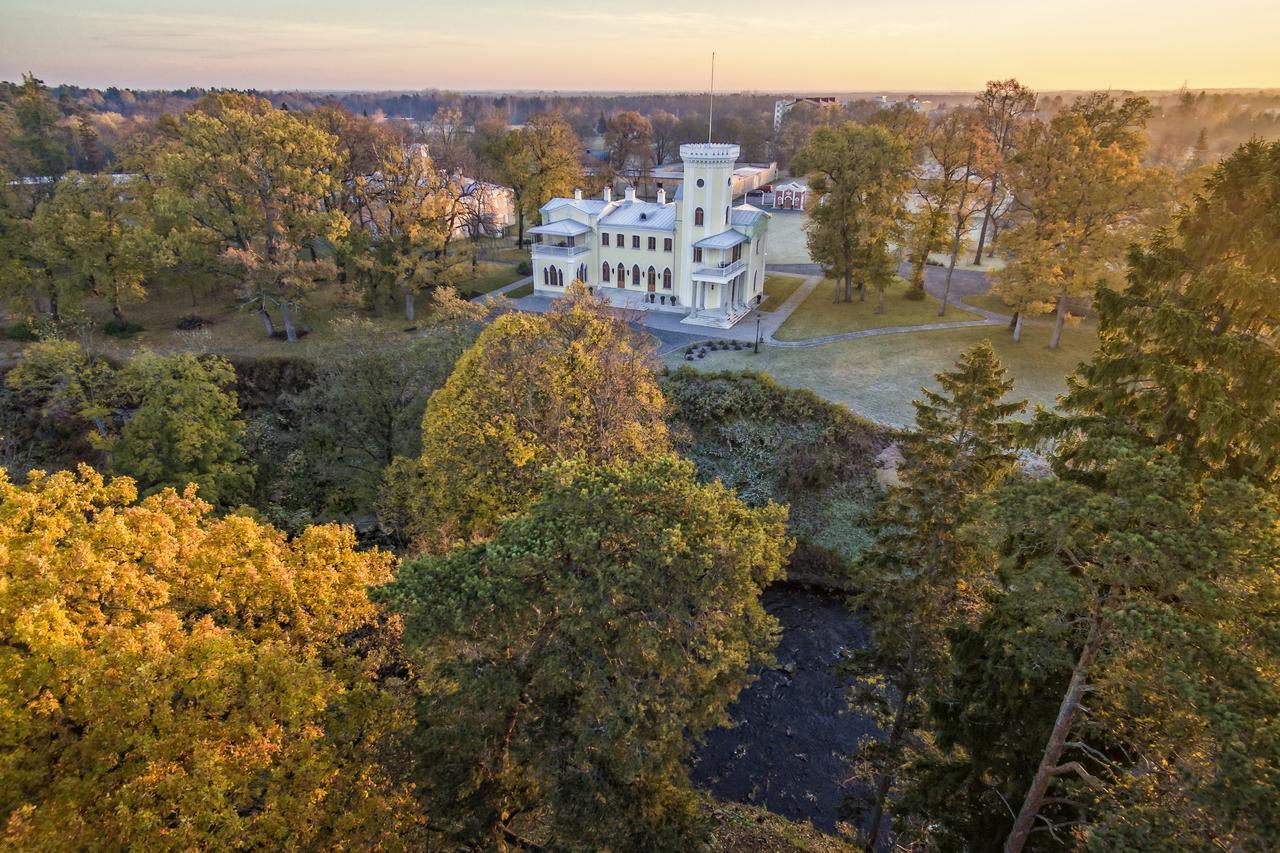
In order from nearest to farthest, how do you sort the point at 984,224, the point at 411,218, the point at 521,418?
the point at 521,418 < the point at 411,218 < the point at 984,224

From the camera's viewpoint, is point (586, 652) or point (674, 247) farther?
point (674, 247)

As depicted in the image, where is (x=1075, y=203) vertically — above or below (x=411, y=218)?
above

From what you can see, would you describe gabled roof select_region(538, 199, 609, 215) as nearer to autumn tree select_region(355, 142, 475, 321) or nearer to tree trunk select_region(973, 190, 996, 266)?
autumn tree select_region(355, 142, 475, 321)

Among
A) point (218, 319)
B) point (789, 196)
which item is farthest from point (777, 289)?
point (218, 319)

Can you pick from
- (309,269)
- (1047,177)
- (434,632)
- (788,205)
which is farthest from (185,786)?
(788,205)

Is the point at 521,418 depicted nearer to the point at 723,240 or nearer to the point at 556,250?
the point at 723,240

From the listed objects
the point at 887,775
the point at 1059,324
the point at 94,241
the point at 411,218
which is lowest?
the point at 887,775

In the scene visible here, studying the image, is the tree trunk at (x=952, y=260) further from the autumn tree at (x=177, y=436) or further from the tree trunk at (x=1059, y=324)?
the autumn tree at (x=177, y=436)
